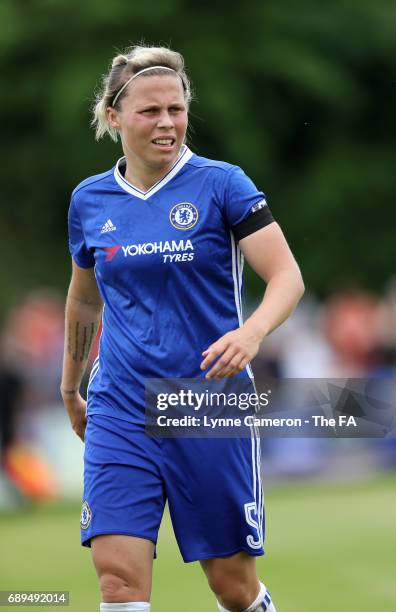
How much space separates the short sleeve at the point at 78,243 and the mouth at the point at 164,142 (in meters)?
0.50

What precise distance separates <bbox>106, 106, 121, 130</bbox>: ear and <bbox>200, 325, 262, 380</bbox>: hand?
46.8 inches

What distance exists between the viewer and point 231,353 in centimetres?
503

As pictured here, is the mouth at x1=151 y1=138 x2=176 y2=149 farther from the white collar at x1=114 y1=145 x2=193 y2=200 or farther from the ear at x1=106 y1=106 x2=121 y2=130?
the ear at x1=106 y1=106 x2=121 y2=130

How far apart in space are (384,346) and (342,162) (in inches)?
252

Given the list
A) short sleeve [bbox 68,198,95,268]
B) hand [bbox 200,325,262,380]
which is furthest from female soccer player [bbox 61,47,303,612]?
hand [bbox 200,325,262,380]

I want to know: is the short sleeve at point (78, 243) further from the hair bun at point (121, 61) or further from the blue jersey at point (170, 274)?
the hair bun at point (121, 61)

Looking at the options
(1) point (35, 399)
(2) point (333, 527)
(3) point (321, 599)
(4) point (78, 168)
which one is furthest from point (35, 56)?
(3) point (321, 599)

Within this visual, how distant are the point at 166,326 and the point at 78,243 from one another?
0.64 metres

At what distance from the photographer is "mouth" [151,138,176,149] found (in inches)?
221

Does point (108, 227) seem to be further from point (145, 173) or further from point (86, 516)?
point (86, 516)

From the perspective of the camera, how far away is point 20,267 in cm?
2320

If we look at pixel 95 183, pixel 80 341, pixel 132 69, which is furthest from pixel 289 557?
pixel 132 69

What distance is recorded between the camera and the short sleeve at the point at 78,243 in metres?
5.92

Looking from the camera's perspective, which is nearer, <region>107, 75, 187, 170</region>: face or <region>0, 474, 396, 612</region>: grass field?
<region>107, 75, 187, 170</region>: face
